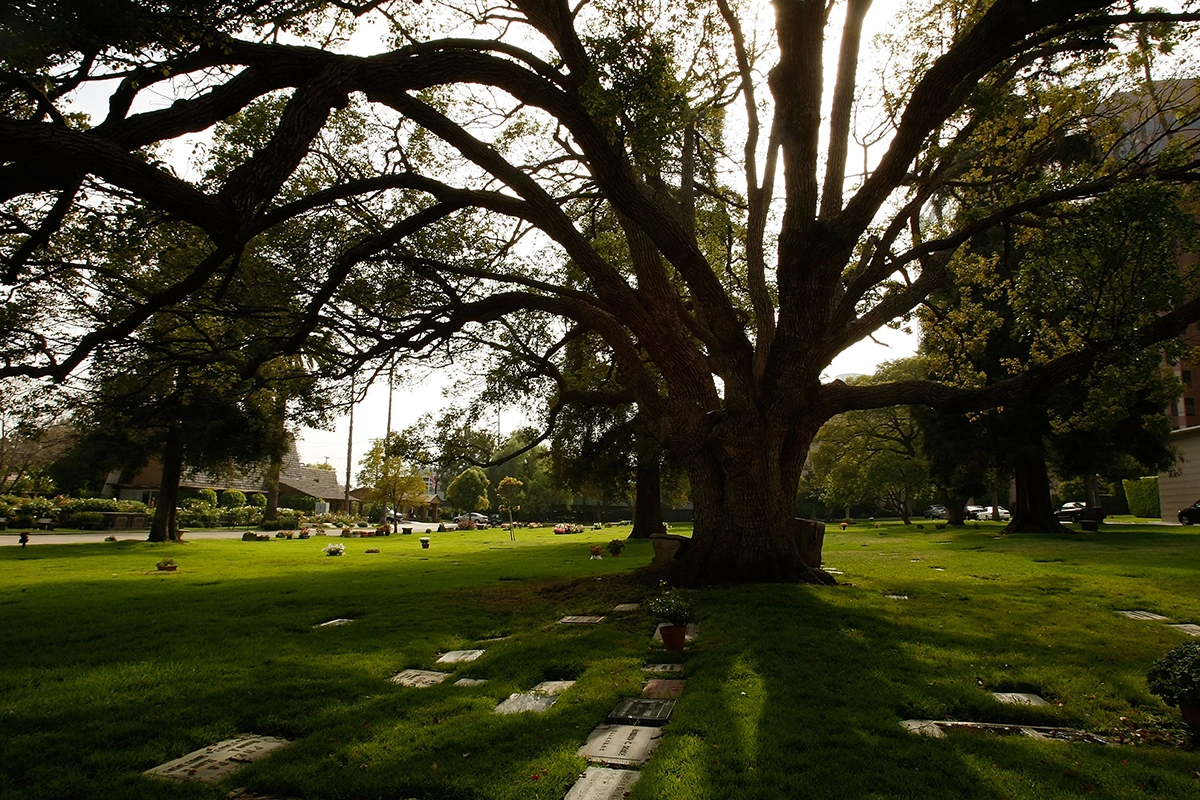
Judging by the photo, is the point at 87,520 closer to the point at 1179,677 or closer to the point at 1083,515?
the point at 1179,677

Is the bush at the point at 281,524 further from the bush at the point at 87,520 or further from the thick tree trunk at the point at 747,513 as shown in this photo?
the thick tree trunk at the point at 747,513

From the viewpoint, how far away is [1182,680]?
4043 mm

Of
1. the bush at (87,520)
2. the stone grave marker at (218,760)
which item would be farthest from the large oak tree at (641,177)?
the bush at (87,520)

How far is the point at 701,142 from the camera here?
12.9 m

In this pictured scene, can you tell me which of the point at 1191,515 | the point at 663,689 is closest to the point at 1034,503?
the point at 1191,515

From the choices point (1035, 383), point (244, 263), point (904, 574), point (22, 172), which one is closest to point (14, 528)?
point (244, 263)

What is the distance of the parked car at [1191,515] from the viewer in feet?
94.9

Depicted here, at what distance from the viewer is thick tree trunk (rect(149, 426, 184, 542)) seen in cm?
2397

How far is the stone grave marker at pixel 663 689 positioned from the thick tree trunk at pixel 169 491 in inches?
960

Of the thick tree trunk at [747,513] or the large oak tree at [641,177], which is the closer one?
the large oak tree at [641,177]

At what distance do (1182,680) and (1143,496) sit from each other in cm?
→ 4896

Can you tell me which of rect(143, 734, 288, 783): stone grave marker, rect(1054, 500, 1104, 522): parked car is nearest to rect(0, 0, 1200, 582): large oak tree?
rect(143, 734, 288, 783): stone grave marker

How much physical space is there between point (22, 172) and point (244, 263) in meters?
5.16

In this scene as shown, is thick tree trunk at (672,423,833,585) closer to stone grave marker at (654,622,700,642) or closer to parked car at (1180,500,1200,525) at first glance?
stone grave marker at (654,622,700,642)
